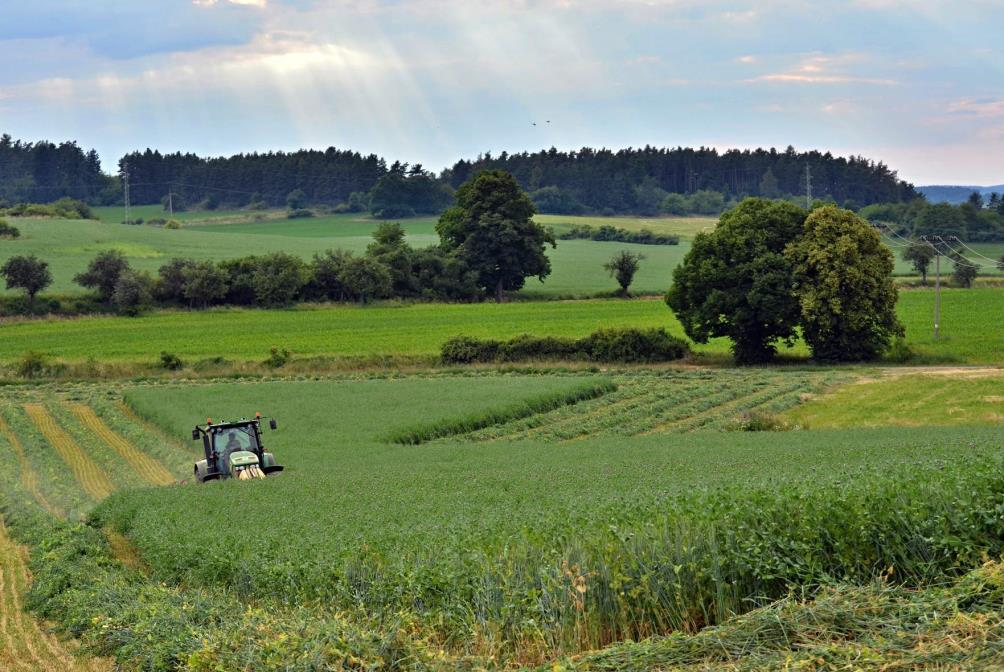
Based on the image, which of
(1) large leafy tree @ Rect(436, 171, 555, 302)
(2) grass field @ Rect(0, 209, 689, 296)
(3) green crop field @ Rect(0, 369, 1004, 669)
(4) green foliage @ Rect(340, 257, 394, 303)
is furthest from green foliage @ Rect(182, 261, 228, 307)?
(3) green crop field @ Rect(0, 369, 1004, 669)

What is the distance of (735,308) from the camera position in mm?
57938

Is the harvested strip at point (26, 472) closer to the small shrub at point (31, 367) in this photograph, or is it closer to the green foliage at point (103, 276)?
the small shrub at point (31, 367)

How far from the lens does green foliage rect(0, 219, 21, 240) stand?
11475 centimetres

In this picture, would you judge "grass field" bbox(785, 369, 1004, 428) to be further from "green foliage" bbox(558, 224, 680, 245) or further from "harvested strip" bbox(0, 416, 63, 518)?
"green foliage" bbox(558, 224, 680, 245)

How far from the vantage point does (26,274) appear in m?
83.9

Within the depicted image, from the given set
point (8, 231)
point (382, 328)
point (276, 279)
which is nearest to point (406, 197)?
point (8, 231)

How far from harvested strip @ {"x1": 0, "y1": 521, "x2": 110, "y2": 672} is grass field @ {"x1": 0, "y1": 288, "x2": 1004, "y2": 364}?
142 ft

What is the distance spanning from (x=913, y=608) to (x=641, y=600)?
9.73 ft

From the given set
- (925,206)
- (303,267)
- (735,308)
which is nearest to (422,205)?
(925,206)

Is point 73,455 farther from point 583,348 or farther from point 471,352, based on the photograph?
point 583,348

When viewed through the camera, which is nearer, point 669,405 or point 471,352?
point 669,405

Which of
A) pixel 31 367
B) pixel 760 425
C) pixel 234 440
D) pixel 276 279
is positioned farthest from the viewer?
pixel 276 279

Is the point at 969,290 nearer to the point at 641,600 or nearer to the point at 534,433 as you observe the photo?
the point at 534,433

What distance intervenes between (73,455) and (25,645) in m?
23.2
